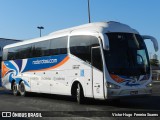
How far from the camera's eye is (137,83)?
15.5 m

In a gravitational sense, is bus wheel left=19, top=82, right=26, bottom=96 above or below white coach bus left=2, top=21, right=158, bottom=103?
below

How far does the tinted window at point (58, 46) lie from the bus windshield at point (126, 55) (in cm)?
354

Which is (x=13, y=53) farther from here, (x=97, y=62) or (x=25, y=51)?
(x=97, y=62)

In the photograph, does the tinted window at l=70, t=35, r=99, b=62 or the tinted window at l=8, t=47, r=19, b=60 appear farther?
the tinted window at l=8, t=47, r=19, b=60

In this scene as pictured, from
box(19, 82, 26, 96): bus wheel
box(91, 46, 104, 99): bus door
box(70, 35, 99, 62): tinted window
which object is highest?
box(70, 35, 99, 62): tinted window

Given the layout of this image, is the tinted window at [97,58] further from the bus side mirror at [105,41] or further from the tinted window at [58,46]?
the tinted window at [58,46]

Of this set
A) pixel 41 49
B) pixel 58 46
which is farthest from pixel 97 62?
pixel 41 49

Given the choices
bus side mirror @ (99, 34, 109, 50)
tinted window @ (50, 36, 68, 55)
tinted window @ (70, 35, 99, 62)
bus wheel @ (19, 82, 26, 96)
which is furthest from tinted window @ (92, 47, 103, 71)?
bus wheel @ (19, 82, 26, 96)

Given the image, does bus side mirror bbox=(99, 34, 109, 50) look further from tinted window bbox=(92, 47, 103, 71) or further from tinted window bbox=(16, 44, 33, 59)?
tinted window bbox=(16, 44, 33, 59)

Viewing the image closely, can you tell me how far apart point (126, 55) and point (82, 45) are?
2.35 metres

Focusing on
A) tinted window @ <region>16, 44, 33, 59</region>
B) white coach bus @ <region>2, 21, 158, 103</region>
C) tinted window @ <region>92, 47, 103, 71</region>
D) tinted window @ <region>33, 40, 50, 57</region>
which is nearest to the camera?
white coach bus @ <region>2, 21, 158, 103</region>

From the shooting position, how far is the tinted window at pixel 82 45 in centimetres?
1643

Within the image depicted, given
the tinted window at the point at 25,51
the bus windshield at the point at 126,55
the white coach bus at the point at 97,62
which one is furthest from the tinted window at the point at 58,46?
the bus windshield at the point at 126,55

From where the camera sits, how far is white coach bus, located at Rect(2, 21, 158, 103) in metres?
15.4
